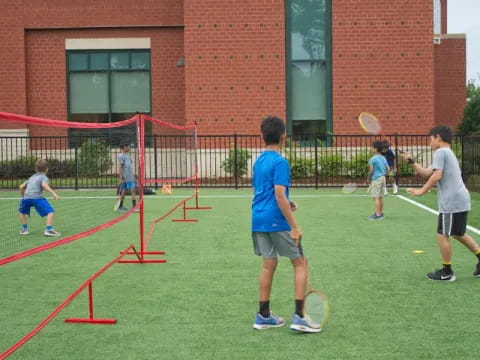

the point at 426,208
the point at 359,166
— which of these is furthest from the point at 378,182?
the point at 359,166

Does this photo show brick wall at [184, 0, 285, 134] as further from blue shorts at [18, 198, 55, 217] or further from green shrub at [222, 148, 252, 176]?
blue shorts at [18, 198, 55, 217]

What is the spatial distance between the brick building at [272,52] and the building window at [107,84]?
0.40 m

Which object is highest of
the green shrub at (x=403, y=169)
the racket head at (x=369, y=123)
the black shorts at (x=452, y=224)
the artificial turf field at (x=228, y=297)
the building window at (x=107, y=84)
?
the building window at (x=107, y=84)

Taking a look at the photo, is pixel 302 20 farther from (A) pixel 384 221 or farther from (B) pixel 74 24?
(A) pixel 384 221

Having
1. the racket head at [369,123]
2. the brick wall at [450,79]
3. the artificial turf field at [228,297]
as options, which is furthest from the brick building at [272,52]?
the racket head at [369,123]

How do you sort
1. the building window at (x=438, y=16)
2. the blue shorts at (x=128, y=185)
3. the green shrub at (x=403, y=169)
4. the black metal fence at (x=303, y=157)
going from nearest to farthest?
the blue shorts at (x=128, y=185), the black metal fence at (x=303, y=157), the green shrub at (x=403, y=169), the building window at (x=438, y=16)

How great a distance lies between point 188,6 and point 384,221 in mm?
14097

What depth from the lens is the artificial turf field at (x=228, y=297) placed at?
231 inches

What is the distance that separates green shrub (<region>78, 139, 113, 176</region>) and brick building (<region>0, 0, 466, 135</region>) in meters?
14.2

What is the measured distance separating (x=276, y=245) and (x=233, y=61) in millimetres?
20232

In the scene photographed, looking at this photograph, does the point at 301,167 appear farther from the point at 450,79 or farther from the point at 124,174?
the point at 450,79

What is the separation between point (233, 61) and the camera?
26.0 metres

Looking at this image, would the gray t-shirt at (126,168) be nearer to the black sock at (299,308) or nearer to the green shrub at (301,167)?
the black sock at (299,308)

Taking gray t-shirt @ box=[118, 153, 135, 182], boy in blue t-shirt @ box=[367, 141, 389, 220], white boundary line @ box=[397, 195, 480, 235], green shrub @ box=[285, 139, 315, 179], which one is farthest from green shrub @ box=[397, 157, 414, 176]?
gray t-shirt @ box=[118, 153, 135, 182]
